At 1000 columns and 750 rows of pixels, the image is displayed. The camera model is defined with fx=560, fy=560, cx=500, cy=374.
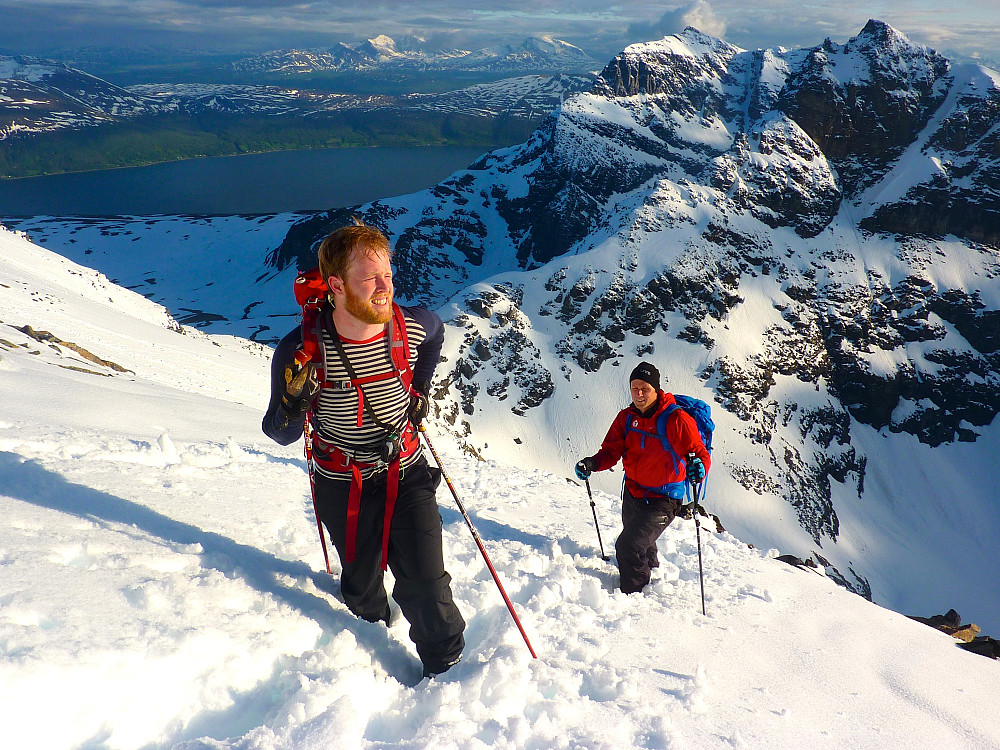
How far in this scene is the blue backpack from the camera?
6.23 metres

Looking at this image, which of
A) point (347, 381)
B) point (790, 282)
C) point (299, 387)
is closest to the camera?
point (299, 387)

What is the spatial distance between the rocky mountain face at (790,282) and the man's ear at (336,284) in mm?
77702

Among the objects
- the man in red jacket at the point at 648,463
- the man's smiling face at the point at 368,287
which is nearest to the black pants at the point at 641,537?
the man in red jacket at the point at 648,463

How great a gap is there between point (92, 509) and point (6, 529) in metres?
0.71

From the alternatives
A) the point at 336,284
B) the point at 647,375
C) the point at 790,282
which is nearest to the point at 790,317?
the point at 790,282

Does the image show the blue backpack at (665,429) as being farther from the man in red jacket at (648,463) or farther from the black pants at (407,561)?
the black pants at (407,561)

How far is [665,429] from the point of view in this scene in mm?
6211

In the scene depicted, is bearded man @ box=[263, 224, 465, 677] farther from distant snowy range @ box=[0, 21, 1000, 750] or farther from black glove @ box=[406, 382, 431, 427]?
distant snowy range @ box=[0, 21, 1000, 750]

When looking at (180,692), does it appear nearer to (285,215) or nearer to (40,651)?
(40,651)

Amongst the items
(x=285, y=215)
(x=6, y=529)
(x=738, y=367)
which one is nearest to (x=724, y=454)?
(x=738, y=367)

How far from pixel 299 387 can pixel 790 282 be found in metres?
144

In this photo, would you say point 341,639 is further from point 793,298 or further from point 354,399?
point 793,298

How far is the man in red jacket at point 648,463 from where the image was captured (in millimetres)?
6137

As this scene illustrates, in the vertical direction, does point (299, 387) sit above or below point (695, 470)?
above
